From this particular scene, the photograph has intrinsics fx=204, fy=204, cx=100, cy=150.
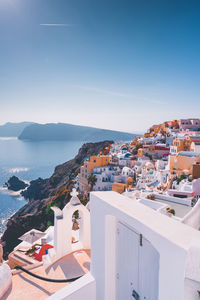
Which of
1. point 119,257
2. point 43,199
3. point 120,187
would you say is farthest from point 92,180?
point 119,257

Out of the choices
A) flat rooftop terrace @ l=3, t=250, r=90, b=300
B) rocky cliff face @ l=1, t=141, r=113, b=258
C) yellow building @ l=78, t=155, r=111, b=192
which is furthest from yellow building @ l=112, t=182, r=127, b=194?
flat rooftop terrace @ l=3, t=250, r=90, b=300

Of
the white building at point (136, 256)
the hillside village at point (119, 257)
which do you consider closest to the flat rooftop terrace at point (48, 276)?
the hillside village at point (119, 257)

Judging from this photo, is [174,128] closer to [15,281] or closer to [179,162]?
[179,162]

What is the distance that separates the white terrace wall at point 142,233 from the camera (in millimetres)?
1495

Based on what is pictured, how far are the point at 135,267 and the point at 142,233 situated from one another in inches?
22.2

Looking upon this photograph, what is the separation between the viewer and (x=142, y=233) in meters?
1.81

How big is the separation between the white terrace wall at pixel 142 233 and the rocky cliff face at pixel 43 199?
73.6 feet

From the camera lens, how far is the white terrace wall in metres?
1.50

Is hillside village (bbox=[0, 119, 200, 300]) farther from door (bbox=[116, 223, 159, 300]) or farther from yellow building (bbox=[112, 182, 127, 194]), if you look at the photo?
yellow building (bbox=[112, 182, 127, 194])

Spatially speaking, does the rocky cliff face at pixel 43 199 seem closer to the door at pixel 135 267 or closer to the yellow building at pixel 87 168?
the yellow building at pixel 87 168

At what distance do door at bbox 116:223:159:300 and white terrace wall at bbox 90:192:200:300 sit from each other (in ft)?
0.32

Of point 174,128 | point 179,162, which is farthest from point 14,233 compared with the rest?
point 174,128

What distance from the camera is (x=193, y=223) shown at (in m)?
1.97

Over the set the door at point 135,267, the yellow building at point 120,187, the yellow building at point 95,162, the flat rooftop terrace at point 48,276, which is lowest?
the yellow building at point 120,187
